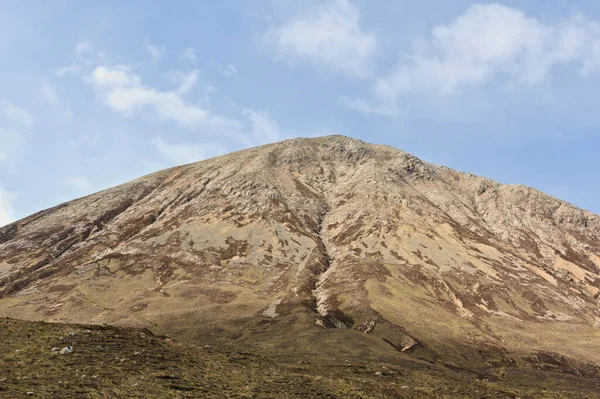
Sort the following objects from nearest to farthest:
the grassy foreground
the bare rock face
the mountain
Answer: the grassy foreground, the mountain, the bare rock face

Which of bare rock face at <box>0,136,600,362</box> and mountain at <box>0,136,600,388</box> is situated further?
bare rock face at <box>0,136,600,362</box>

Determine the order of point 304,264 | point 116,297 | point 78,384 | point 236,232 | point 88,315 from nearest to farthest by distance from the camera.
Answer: point 78,384 → point 88,315 → point 116,297 → point 304,264 → point 236,232

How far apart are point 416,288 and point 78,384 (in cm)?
13180

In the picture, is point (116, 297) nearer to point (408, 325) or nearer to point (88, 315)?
point (88, 315)

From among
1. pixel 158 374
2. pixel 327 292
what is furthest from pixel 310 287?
pixel 158 374

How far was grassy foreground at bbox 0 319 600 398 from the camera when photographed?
28109 mm

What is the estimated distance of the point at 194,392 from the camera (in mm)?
29766

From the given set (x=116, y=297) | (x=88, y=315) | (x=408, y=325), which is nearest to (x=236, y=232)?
(x=116, y=297)

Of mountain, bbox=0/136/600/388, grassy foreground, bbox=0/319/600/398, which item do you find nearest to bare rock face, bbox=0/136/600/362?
mountain, bbox=0/136/600/388

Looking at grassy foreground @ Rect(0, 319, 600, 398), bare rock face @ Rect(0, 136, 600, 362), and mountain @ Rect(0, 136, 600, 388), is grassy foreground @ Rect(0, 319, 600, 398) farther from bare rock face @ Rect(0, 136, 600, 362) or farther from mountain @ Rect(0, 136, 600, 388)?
bare rock face @ Rect(0, 136, 600, 362)

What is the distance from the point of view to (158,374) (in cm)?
3244

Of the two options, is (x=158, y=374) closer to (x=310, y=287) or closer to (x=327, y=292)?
(x=327, y=292)

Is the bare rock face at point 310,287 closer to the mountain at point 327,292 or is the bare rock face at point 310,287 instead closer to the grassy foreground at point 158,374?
the mountain at point 327,292

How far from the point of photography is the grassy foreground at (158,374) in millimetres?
28109
